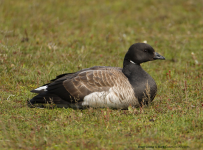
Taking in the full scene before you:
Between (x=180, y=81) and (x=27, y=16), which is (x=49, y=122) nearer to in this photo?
(x=180, y=81)

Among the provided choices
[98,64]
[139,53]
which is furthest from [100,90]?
[98,64]

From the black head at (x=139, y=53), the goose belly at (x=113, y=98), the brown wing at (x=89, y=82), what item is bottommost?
the goose belly at (x=113, y=98)

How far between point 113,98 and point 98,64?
2922 millimetres

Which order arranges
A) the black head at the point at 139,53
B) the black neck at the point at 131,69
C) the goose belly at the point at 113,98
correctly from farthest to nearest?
the black head at the point at 139,53, the black neck at the point at 131,69, the goose belly at the point at 113,98

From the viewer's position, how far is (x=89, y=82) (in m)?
6.10

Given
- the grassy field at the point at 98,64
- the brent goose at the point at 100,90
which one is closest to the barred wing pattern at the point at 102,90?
the brent goose at the point at 100,90

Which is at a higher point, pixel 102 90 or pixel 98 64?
pixel 102 90

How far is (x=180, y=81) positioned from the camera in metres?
7.32

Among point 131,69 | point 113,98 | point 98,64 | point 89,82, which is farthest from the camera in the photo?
point 98,64

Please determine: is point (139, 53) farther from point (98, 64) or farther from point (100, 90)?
point (98, 64)

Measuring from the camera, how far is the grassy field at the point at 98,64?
4.80 metres

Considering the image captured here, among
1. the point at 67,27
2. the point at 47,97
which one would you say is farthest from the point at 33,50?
the point at 47,97

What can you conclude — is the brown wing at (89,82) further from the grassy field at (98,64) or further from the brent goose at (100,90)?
the grassy field at (98,64)

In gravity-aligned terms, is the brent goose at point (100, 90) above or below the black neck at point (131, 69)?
below
